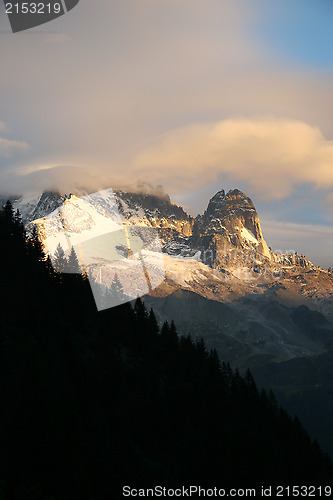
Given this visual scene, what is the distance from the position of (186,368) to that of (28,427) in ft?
243

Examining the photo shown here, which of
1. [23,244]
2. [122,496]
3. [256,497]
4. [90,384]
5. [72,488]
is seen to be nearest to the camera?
[72,488]

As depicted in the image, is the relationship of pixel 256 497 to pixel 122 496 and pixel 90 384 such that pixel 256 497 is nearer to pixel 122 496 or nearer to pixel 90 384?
pixel 122 496

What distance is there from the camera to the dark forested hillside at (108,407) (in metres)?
42.9

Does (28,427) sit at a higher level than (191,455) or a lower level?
higher

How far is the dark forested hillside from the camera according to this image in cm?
4291

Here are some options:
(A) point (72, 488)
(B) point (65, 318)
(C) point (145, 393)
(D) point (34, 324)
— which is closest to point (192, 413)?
(C) point (145, 393)

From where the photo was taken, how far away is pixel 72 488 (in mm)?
42094

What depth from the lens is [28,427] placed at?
43000 millimetres

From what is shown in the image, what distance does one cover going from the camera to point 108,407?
77125 mm

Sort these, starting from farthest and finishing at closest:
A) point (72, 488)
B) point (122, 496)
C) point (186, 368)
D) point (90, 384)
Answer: point (186, 368), point (90, 384), point (122, 496), point (72, 488)

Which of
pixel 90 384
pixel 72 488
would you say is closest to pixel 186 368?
pixel 90 384

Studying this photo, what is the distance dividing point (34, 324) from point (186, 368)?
140 feet

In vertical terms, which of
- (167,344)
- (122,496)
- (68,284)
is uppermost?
(68,284)

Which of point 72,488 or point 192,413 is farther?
point 192,413
